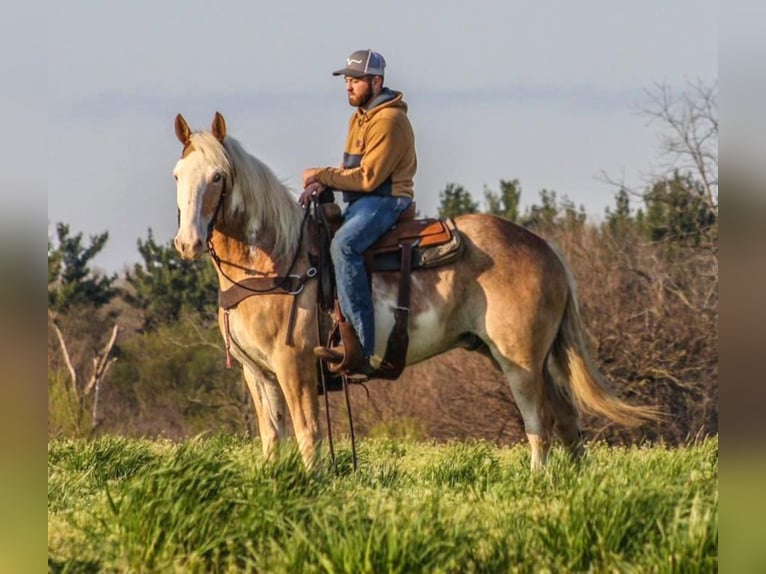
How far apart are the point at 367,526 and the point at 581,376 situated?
11.3 ft

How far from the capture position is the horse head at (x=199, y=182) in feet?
27.9

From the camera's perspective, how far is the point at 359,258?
9047 millimetres

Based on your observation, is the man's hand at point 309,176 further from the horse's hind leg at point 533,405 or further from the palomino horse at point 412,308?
the horse's hind leg at point 533,405

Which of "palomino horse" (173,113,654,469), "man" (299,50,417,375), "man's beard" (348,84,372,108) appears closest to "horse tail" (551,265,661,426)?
"palomino horse" (173,113,654,469)

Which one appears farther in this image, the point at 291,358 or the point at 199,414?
the point at 199,414

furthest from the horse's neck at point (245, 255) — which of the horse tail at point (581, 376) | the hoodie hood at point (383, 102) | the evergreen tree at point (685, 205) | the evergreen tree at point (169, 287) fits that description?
the evergreen tree at point (169, 287)

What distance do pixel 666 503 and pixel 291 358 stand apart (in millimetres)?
3106

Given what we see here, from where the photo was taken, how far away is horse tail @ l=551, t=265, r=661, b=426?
9656 millimetres

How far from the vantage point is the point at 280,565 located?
6379mm

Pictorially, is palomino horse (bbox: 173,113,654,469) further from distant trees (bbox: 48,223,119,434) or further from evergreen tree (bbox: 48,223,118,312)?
evergreen tree (bbox: 48,223,118,312)

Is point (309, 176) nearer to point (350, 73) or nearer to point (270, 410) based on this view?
point (350, 73)

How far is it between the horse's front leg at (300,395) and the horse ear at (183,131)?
1612mm
